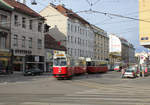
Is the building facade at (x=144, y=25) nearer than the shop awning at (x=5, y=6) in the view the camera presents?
Yes

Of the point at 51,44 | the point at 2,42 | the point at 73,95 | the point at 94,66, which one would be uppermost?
the point at 51,44

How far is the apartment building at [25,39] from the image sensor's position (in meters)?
37.5

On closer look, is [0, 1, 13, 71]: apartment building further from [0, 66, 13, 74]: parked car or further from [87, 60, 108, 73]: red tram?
[87, 60, 108, 73]: red tram

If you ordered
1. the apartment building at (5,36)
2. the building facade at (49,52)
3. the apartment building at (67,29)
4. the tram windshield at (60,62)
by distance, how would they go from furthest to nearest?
the apartment building at (67,29), the building facade at (49,52), the apartment building at (5,36), the tram windshield at (60,62)

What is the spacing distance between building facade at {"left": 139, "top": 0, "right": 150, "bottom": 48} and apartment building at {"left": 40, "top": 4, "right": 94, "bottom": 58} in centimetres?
2309

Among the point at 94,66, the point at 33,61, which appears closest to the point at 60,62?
the point at 33,61

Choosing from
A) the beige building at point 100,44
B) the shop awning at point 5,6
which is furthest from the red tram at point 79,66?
the beige building at point 100,44

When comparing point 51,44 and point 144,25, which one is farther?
point 51,44

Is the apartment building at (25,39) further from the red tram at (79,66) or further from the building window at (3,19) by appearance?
the red tram at (79,66)

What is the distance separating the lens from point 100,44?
250ft

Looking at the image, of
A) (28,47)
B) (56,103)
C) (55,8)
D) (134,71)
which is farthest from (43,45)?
(56,103)

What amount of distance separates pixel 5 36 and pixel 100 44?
45.6m

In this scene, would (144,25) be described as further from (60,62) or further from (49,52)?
(49,52)

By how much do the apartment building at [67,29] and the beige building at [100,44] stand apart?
317 inches
